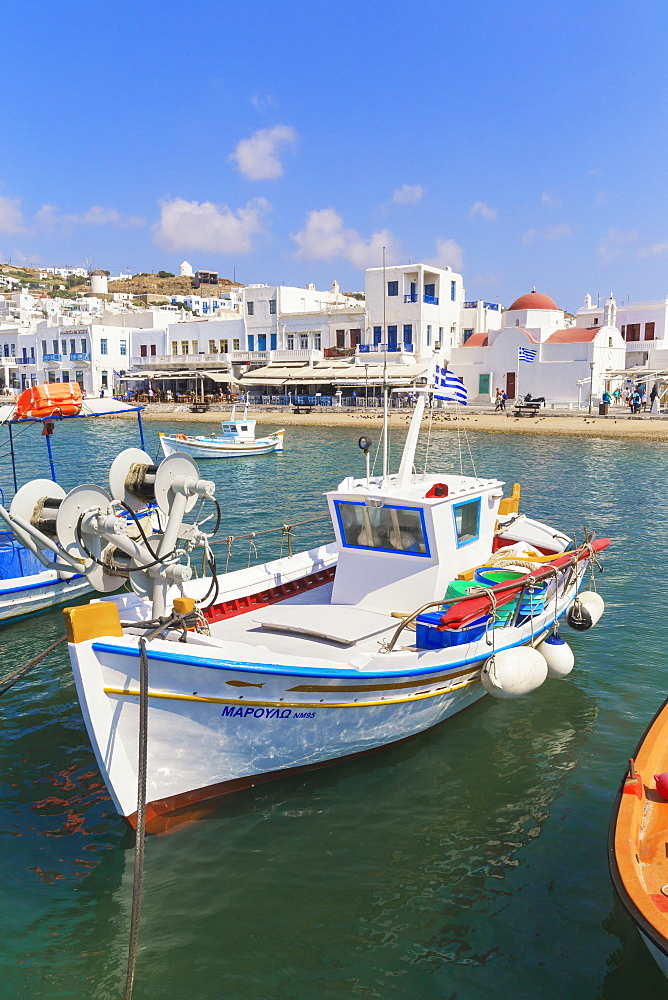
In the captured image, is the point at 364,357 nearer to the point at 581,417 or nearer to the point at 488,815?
the point at 581,417

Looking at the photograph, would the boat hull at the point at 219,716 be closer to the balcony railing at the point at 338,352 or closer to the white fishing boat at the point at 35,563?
the white fishing boat at the point at 35,563

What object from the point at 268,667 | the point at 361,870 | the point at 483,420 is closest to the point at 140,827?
the point at 268,667

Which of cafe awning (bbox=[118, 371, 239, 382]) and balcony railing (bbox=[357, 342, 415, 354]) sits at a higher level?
balcony railing (bbox=[357, 342, 415, 354])

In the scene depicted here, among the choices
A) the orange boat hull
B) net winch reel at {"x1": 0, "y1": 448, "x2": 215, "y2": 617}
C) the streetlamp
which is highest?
the streetlamp

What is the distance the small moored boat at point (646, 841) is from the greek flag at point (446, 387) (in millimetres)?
5438

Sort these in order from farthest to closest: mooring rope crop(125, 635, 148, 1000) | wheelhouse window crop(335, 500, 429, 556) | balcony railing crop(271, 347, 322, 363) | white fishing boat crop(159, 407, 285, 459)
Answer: balcony railing crop(271, 347, 322, 363) → white fishing boat crop(159, 407, 285, 459) → wheelhouse window crop(335, 500, 429, 556) → mooring rope crop(125, 635, 148, 1000)

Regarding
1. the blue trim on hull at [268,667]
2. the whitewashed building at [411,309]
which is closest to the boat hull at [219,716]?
the blue trim on hull at [268,667]

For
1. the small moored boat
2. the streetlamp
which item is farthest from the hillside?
the small moored boat

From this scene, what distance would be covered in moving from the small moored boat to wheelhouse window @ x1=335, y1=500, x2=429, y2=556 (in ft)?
12.8

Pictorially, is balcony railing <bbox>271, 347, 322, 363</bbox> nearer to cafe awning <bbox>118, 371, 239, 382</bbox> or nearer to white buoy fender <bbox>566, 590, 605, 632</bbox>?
cafe awning <bbox>118, 371, 239, 382</bbox>

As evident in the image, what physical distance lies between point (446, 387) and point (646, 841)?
6916 mm

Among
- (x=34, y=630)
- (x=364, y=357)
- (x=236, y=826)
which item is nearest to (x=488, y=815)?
(x=236, y=826)

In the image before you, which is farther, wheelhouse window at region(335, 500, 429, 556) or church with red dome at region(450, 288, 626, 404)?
church with red dome at region(450, 288, 626, 404)

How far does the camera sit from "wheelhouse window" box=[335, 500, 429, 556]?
1015 centimetres
